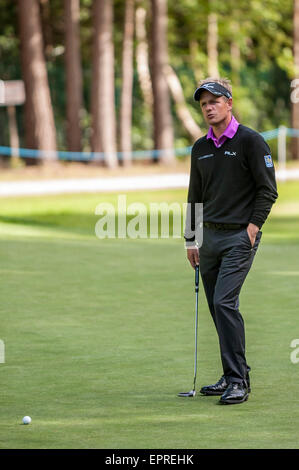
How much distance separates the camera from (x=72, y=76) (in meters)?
34.6

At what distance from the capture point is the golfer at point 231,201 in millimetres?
7512

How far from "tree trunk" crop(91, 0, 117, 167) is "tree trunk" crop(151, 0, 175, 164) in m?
2.58

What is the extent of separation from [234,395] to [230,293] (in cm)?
66

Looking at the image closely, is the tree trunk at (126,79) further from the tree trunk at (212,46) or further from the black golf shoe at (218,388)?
the black golf shoe at (218,388)

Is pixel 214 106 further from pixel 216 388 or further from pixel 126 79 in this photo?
pixel 126 79

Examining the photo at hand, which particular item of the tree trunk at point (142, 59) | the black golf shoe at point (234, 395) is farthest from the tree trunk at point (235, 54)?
the black golf shoe at point (234, 395)

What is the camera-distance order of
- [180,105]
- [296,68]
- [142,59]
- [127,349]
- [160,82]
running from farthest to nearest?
1. [180,105]
2. [142,59]
3. [296,68]
4. [160,82]
5. [127,349]

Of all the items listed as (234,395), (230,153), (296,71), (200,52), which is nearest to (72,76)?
(296,71)

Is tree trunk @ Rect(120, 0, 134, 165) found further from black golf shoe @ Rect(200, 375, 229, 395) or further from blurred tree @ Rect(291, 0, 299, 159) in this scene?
black golf shoe @ Rect(200, 375, 229, 395)

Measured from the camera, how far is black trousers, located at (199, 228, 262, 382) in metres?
7.55

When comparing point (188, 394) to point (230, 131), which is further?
point (188, 394)

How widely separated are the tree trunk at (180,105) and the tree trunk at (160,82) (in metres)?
9.01

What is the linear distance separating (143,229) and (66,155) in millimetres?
13149

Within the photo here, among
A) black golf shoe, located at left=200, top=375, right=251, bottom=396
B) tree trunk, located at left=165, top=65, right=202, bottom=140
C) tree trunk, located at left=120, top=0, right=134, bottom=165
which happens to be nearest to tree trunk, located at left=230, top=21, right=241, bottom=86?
tree trunk, located at left=165, top=65, right=202, bottom=140
